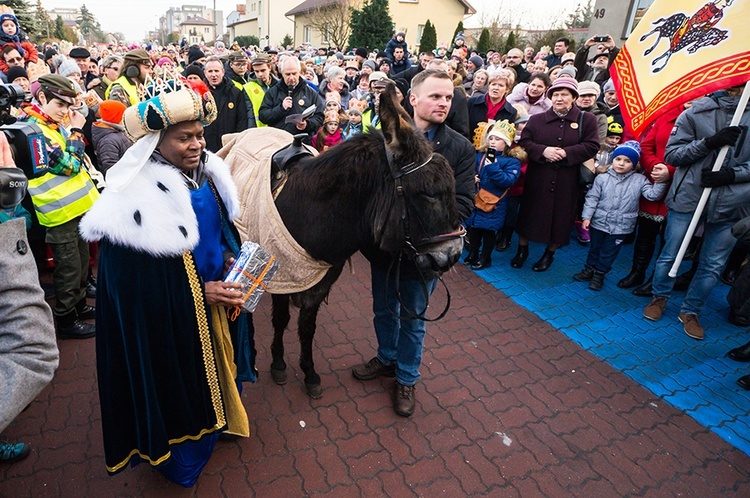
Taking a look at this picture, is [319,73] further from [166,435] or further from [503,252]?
[166,435]

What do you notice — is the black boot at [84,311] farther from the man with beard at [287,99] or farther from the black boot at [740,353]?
the black boot at [740,353]

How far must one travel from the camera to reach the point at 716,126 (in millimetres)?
4070

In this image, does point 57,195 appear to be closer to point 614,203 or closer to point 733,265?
point 614,203

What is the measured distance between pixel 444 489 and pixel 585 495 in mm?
942

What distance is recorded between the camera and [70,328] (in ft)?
12.6

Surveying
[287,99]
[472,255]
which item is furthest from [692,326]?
[287,99]

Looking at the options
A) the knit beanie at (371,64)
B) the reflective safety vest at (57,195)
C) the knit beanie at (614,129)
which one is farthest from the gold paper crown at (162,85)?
the knit beanie at (371,64)

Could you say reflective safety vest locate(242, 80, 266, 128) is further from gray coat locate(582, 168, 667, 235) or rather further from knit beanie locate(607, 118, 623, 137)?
knit beanie locate(607, 118, 623, 137)

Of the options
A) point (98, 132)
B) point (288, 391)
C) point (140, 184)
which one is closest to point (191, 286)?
point (140, 184)

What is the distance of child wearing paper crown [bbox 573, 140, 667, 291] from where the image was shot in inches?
201

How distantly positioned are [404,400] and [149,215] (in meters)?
2.31

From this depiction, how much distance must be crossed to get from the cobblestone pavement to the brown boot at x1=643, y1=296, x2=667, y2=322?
1.26 m

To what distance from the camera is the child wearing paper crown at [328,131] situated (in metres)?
6.20

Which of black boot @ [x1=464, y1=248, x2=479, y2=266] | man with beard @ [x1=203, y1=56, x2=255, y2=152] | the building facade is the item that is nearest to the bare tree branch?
the building facade
